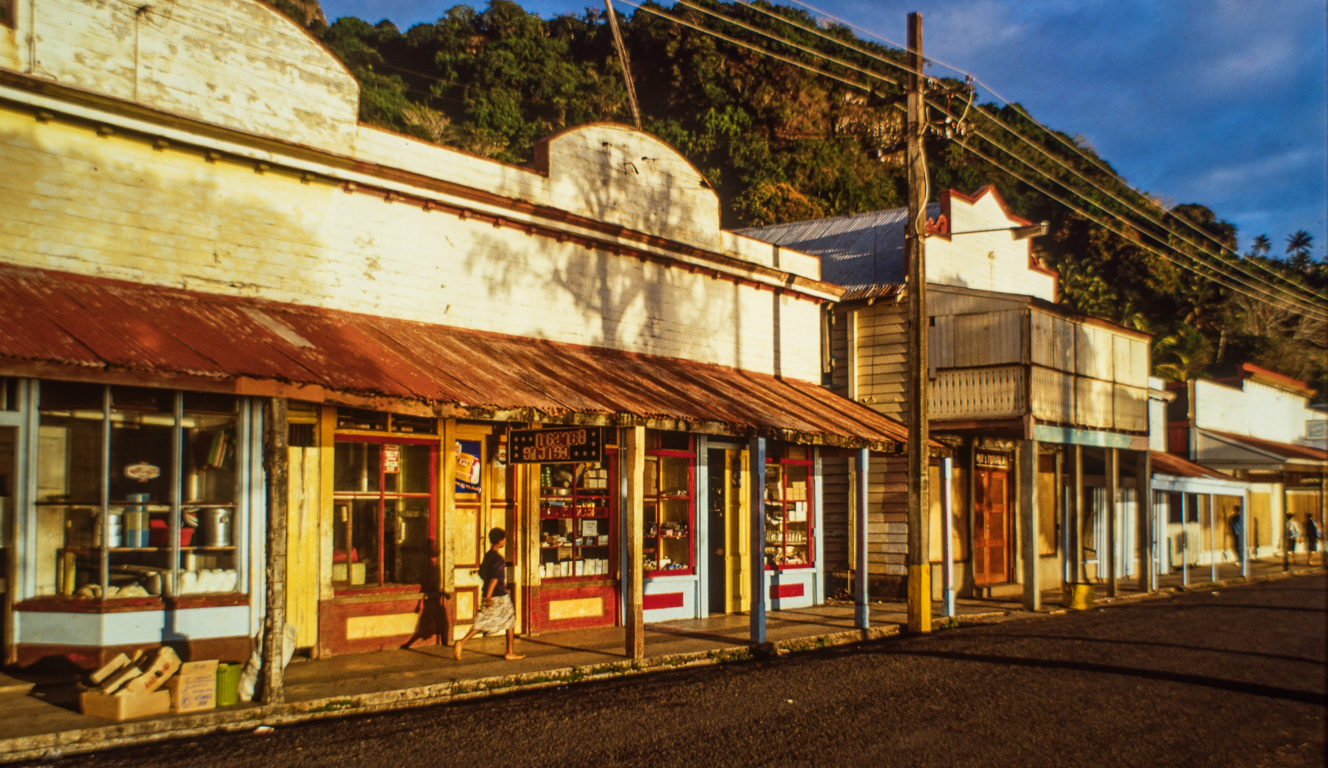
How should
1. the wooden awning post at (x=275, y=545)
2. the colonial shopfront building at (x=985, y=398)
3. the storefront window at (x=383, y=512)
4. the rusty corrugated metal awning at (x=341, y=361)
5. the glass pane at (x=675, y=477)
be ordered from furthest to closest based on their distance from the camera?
the colonial shopfront building at (x=985, y=398) < the glass pane at (x=675, y=477) < the storefront window at (x=383, y=512) < the wooden awning post at (x=275, y=545) < the rusty corrugated metal awning at (x=341, y=361)

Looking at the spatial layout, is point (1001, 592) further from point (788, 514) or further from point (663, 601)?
point (663, 601)

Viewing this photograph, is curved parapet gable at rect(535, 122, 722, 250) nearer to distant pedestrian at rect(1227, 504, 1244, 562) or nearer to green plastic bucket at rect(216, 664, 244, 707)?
green plastic bucket at rect(216, 664, 244, 707)

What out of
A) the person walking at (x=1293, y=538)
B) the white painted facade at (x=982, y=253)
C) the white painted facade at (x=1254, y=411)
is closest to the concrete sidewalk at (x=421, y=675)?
the white painted facade at (x=982, y=253)

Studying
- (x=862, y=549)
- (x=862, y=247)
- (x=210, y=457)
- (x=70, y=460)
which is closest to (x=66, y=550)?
(x=70, y=460)

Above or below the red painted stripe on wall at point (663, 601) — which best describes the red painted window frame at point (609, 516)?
above

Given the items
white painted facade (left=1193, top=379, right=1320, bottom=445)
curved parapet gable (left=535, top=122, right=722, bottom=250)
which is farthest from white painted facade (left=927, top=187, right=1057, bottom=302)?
white painted facade (left=1193, top=379, right=1320, bottom=445)

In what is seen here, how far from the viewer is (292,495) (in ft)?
35.0

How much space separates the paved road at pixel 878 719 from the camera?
7211mm

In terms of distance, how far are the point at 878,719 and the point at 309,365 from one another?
576cm

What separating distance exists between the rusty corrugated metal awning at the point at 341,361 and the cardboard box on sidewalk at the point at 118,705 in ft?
7.85

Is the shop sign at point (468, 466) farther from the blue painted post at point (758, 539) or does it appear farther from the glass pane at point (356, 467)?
the blue painted post at point (758, 539)

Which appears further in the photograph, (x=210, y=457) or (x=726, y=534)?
(x=726, y=534)

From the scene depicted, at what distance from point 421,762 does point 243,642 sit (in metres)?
3.76

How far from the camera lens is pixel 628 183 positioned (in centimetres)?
1521
